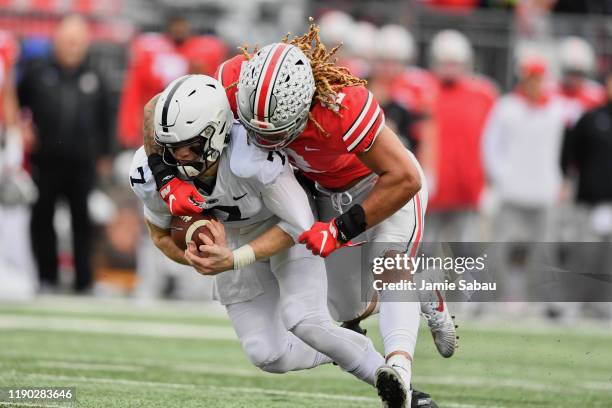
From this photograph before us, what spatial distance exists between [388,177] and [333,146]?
25cm

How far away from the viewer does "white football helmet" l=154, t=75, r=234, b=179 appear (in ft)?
18.2

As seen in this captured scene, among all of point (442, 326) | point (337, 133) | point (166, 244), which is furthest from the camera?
point (442, 326)

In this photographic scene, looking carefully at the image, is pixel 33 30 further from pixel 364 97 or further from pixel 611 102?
pixel 364 97

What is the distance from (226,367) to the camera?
812cm

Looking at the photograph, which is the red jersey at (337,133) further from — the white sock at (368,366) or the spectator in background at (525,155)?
the spectator in background at (525,155)

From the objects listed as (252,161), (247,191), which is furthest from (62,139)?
(252,161)

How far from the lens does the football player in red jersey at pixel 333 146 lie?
5539 mm

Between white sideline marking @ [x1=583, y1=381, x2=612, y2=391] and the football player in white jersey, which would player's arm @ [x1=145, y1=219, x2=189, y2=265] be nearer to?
the football player in white jersey

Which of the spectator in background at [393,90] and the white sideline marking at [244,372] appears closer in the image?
the white sideline marking at [244,372]

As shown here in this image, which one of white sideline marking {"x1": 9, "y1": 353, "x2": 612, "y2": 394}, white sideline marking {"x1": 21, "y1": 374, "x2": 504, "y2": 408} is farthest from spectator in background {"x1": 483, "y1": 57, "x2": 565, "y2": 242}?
white sideline marking {"x1": 21, "y1": 374, "x2": 504, "y2": 408}

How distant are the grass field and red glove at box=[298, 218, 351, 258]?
3.01ft

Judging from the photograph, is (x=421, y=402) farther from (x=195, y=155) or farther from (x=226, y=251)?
(x=195, y=155)

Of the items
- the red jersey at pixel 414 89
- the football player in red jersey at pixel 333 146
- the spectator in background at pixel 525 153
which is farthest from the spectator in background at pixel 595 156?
the football player in red jersey at pixel 333 146

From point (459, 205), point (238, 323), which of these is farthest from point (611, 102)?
point (238, 323)
